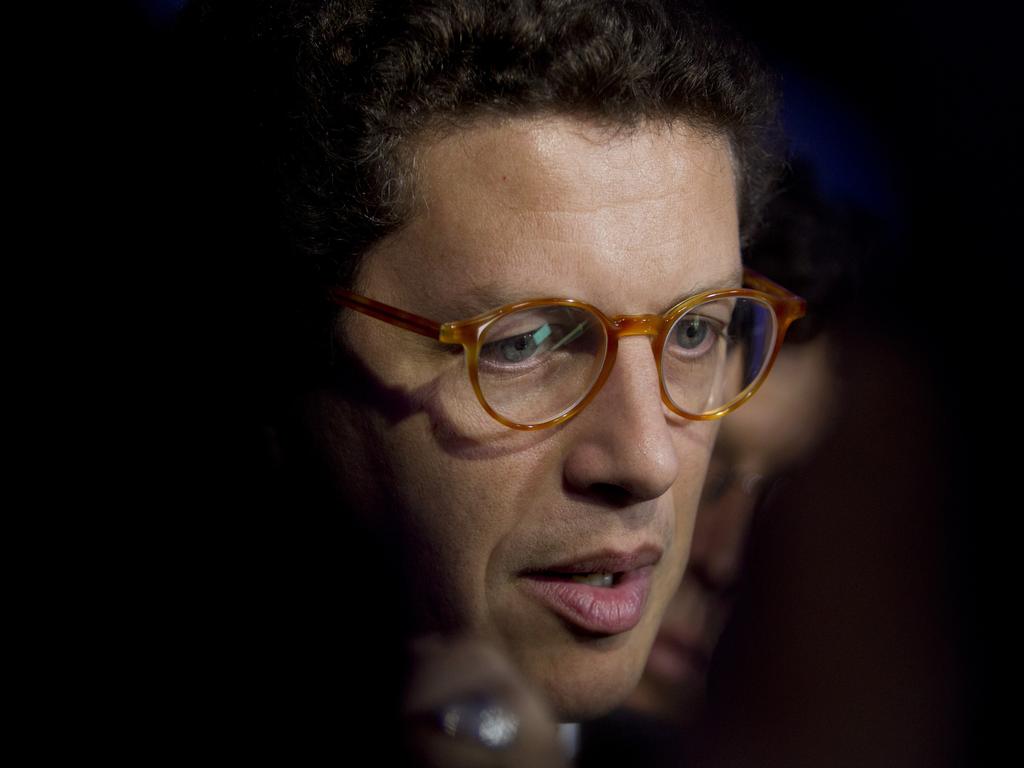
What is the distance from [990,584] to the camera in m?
1.35

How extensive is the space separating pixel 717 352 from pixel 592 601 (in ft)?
1.32

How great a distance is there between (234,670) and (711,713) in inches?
33.5

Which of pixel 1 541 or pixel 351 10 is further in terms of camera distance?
pixel 1 541

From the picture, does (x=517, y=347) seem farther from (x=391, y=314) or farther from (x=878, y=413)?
(x=878, y=413)

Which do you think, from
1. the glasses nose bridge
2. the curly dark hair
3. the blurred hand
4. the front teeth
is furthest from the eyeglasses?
the blurred hand

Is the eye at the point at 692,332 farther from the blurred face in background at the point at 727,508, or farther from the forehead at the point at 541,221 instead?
the blurred face in background at the point at 727,508

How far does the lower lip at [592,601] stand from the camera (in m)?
1.01

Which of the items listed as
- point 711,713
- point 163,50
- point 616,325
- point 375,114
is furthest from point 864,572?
point 163,50

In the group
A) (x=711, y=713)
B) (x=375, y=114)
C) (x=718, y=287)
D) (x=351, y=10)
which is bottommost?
(x=711, y=713)

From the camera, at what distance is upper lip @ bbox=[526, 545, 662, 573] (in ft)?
3.26

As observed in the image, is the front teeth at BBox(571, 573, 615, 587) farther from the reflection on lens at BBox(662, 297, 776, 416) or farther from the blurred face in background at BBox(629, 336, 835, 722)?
the blurred face in background at BBox(629, 336, 835, 722)

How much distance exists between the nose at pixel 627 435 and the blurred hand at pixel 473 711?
282 mm

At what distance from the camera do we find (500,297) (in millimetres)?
916

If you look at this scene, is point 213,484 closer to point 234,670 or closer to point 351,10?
point 234,670
